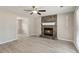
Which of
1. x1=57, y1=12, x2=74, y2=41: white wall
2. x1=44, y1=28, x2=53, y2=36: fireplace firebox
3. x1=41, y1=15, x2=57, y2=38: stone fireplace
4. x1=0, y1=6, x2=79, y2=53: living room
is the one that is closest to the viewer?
x1=0, y1=6, x2=79, y2=53: living room

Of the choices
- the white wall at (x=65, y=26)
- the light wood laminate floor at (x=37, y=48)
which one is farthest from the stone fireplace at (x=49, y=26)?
the light wood laminate floor at (x=37, y=48)

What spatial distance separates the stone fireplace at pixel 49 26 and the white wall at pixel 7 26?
10.5ft

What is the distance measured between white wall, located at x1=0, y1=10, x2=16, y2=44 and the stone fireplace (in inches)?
126

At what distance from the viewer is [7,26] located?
6.27m

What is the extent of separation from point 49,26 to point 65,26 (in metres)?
1.75

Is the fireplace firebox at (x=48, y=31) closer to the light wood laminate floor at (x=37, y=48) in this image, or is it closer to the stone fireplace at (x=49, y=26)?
the stone fireplace at (x=49, y=26)

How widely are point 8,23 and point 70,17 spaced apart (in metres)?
4.86

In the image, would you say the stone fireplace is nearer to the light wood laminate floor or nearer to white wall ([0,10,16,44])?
the light wood laminate floor

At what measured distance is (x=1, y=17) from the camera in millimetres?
5691

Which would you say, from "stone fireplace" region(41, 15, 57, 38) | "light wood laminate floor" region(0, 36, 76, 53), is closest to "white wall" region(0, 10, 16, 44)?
"light wood laminate floor" region(0, 36, 76, 53)

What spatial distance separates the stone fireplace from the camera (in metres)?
7.89
